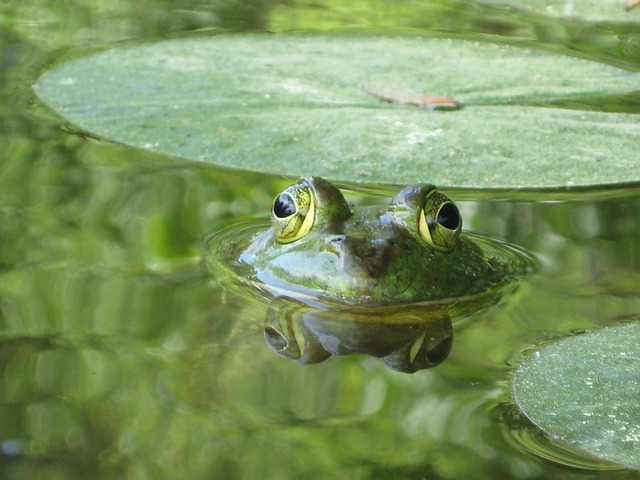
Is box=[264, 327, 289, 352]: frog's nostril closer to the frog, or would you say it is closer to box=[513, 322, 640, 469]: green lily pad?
the frog

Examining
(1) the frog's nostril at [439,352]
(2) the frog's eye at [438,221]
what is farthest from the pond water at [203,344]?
(2) the frog's eye at [438,221]

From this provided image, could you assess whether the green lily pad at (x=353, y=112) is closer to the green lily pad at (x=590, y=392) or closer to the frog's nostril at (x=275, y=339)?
the frog's nostril at (x=275, y=339)

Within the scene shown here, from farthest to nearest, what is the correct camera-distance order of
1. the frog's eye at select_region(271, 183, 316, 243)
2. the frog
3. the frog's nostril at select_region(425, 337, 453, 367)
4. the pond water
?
the frog's eye at select_region(271, 183, 316, 243), the frog, the frog's nostril at select_region(425, 337, 453, 367), the pond water

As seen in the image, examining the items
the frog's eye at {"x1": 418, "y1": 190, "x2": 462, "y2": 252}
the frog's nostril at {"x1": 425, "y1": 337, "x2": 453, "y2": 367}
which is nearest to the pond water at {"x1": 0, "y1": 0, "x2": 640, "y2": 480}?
the frog's nostril at {"x1": 425, "y1": 337, "x2": 453, "y2": 367}

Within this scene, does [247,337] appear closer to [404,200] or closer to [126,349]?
[126,349]

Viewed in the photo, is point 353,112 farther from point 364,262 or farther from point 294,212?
point 364,262

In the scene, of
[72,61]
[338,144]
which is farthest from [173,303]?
[72,61]
